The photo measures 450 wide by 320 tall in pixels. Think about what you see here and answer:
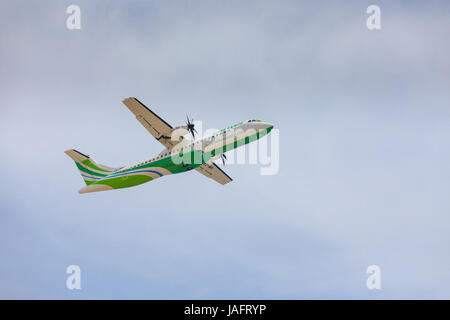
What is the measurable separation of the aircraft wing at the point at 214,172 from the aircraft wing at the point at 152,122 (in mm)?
6223

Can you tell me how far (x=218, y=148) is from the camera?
44.0 metres

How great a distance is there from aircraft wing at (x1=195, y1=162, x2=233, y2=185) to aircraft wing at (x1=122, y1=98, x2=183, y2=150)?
622cm

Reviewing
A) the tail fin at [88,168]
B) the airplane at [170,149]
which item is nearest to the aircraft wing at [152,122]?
the airplane at [170,149]

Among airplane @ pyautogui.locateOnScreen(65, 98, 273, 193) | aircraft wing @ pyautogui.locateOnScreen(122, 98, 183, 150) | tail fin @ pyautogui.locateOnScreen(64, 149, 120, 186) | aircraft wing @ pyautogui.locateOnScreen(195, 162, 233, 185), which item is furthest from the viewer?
aircraft wing @ pyautogui.locateOnScreen(195, 162, 233, 185)

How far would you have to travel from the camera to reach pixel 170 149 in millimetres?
46594

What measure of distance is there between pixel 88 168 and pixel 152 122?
32.1ft

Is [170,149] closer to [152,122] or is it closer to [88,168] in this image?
[152,122]

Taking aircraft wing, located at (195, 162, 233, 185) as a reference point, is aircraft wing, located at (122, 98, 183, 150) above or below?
above

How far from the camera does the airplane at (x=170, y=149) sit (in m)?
43.4

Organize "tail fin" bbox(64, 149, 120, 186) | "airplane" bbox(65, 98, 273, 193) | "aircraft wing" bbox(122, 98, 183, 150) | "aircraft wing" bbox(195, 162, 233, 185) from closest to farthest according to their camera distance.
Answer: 1. "airplane" bbox(65, 98, 273, 193)
2. "aircraft wing" bbox(122, 98, 183, 150)
3. "tail fin" bbox(64, 149, 120, 186)
4. "aircraft wing" bbox(195, 162, 233, 185)

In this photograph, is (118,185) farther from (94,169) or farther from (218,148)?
(218,148)

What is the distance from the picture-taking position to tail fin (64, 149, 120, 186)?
50219 mm

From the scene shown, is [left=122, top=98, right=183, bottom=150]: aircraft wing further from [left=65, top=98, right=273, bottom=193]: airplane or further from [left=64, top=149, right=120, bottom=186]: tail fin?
[left=64, top=149, right=120, bottom=186]: tail fin

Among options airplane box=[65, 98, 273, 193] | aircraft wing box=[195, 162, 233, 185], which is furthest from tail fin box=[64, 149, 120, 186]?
aircraft wing box=[195, 162, 233, 185]
